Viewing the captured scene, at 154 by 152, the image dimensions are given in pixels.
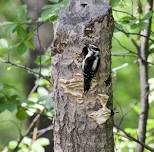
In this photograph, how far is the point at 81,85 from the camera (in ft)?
6.06

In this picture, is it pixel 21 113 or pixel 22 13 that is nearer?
pixel 22 13

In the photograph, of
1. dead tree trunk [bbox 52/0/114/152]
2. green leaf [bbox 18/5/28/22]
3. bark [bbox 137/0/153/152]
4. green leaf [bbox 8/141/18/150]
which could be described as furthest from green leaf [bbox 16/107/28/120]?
dead tree trunk [bbox 52/0/114/152]

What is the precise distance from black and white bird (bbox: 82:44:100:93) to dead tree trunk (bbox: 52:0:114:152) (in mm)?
20

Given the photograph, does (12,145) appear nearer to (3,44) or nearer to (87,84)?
(3,44)

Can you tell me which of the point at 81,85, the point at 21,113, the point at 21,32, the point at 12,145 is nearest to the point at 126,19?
the point at 21,32

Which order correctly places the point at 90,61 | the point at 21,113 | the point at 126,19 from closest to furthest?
the point at 90,61 < the point at 126,19 < the point at 21,113

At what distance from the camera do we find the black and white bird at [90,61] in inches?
70.5

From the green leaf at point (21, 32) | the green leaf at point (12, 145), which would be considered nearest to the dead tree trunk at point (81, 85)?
the green leaf at point (21, 32)

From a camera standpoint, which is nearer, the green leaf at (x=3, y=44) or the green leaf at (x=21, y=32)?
the green leaf at (x=21, y=32)

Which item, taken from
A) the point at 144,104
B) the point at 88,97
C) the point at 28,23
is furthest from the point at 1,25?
the point at 88,97

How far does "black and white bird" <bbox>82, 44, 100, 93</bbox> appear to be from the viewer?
1790 millimetres

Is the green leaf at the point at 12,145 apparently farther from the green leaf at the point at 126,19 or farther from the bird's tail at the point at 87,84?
the bird's tail at the point at 87,84

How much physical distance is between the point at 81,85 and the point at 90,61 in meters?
0.10

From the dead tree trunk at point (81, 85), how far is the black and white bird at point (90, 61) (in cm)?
2
